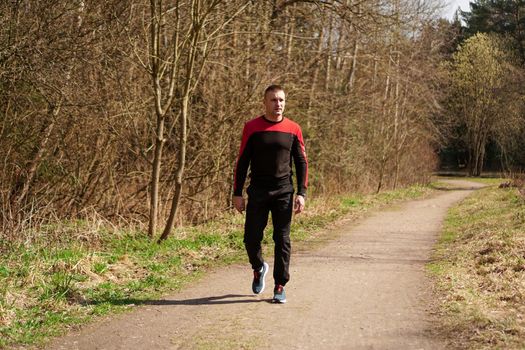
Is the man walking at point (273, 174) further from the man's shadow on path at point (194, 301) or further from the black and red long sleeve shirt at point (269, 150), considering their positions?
the man's shadow on path at point (194, 301)

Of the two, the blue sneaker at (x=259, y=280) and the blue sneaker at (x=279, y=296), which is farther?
Result: the blue sneaker at (x=259, y=280)

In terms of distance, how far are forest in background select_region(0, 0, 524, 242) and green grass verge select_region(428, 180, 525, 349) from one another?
14.7 ft

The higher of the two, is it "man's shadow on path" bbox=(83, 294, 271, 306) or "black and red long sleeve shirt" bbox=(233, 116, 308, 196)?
"black and red long sleeve shirt" bbox=(233, 116, 308, 196)

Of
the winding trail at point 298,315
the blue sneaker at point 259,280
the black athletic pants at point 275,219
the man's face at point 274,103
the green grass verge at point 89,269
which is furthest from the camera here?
the blue sneaker at point 259,280

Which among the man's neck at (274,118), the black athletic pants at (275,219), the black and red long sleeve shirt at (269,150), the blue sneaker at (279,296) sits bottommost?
the blue sneaker at (279,296)

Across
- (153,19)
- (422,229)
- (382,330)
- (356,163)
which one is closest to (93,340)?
(382,330)

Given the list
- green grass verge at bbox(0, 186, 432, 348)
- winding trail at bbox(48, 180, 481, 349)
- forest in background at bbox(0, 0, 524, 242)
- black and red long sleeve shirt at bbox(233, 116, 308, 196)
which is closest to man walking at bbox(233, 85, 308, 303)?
black and red long sleeve shirt at bbox(233, 116, 308, 196)

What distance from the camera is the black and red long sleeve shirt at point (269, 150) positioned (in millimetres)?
6059

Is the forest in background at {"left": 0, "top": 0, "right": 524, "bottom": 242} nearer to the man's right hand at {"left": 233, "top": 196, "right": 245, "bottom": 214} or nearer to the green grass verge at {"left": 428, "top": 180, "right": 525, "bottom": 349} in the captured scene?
the man's right hand at {"left": 233, "top": 196, "right": 245, "bottom": 214}

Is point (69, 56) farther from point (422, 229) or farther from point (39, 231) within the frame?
point (422, 229)

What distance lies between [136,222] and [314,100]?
645cm

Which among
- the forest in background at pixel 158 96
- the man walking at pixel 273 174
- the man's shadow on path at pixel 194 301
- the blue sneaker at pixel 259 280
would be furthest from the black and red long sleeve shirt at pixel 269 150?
the forest in background at pixel 158 96

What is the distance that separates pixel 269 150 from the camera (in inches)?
239

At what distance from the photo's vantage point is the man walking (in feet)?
19.9
